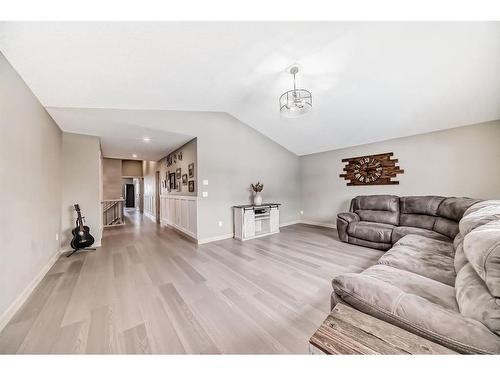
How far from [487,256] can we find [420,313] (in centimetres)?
39

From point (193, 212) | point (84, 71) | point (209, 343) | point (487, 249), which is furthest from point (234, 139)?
point (487, 249)

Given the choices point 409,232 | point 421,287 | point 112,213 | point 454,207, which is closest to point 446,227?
point 454,207

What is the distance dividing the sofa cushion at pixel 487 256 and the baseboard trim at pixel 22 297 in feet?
10.3

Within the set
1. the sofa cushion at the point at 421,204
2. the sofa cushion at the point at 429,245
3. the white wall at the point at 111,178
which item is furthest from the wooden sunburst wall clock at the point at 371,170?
the white wall at the point at 111,178

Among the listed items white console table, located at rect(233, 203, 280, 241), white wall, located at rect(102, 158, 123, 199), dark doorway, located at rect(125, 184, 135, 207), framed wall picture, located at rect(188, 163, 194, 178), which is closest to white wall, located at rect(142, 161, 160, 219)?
white wall, located at rect(102, 158, 123, 199)

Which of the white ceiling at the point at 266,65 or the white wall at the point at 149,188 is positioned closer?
the white ceiling at the point at 266,65

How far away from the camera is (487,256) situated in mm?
812

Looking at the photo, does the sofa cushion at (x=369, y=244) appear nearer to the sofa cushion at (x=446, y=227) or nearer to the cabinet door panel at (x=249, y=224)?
the sofa cushion at (x=446, y=227)

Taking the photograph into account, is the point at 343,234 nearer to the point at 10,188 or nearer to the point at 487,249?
the point at 487,249

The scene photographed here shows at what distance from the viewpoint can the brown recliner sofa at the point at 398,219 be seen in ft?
8.85

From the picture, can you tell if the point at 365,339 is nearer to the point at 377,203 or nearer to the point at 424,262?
the point at 424,262

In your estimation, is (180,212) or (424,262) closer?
(424,262)
